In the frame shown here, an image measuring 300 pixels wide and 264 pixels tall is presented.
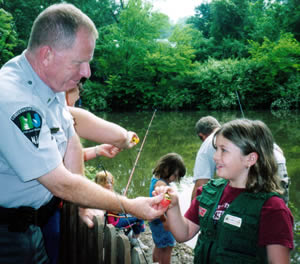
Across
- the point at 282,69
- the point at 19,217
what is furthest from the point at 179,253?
the point at 282,69

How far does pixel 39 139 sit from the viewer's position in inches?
59.2

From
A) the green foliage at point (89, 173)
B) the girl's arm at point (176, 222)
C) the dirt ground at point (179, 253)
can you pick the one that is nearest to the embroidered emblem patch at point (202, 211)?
the girl's arm at point (176, 222)

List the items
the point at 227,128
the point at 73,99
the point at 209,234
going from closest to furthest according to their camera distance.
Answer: the point at 209,234 → the point at 227,128 → the point at 73,99

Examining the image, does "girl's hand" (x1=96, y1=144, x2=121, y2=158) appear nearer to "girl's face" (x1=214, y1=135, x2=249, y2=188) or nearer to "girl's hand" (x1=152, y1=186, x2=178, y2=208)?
"girl's hand" (x1=152, y1=186, x2=178, y2=208)

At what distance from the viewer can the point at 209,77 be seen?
24.2 metres

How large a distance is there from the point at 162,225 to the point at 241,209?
6.78 feet

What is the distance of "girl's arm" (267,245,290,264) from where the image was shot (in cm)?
158

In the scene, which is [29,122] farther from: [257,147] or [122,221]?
[122,221]

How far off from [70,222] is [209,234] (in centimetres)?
137

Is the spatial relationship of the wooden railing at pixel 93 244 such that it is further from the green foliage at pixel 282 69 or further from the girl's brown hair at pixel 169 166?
the green foliage at pixel 282 69

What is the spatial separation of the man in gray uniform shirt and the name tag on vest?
0.44m

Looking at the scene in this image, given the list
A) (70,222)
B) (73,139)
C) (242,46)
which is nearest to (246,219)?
(73,139)

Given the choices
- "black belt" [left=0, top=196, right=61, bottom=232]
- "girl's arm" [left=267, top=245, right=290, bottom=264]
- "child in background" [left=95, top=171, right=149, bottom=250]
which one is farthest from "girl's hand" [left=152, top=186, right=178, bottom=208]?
"child in background" [left=95, top=171, right=149, bottom=250]

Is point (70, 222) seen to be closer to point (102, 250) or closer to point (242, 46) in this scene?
point (102, 250)
